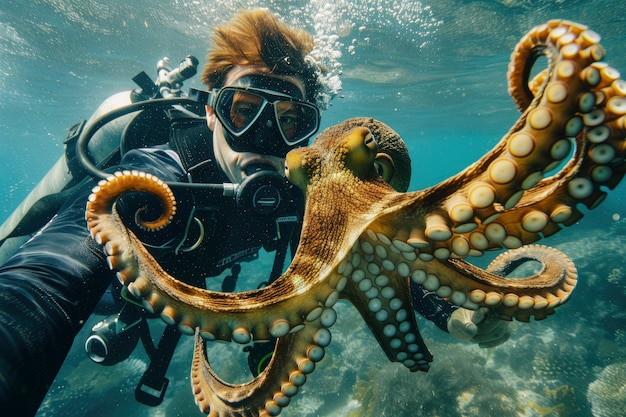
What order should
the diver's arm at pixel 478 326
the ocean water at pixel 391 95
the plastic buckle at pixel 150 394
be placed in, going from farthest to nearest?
the ocean water at pixel 391 95, the plastic buckle at pixel 150 394, the diver's arm at pixel 478 326

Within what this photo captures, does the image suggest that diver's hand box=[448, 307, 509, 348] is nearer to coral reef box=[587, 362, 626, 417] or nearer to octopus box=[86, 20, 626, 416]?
octopus box=[86, 20, 626, 416]

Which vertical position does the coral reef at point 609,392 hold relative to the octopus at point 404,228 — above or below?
below

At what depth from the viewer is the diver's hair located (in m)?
3.06

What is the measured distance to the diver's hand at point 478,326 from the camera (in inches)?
69.8

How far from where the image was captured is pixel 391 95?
25203 millimetres

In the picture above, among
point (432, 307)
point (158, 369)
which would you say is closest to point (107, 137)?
point (158, 369)

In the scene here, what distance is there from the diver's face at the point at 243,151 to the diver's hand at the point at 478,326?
6.34 feet

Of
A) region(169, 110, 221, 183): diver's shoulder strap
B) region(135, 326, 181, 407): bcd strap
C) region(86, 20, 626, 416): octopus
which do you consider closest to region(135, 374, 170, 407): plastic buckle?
region(135, 326, 181, 407): bcd strap

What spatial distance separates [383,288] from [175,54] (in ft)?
64.3

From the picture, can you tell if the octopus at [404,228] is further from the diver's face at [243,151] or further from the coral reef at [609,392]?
the coral reef at [609,392]

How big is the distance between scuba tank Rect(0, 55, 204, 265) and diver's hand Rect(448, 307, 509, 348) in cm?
332

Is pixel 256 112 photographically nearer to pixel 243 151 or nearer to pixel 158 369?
pixel 243 151

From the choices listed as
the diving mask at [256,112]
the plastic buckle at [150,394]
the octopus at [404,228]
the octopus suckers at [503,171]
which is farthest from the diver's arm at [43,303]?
the octopus suckers at [503,171]

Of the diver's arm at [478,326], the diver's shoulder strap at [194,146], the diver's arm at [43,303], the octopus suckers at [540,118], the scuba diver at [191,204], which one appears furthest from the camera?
the diver's shoulder strap at [194,146]
